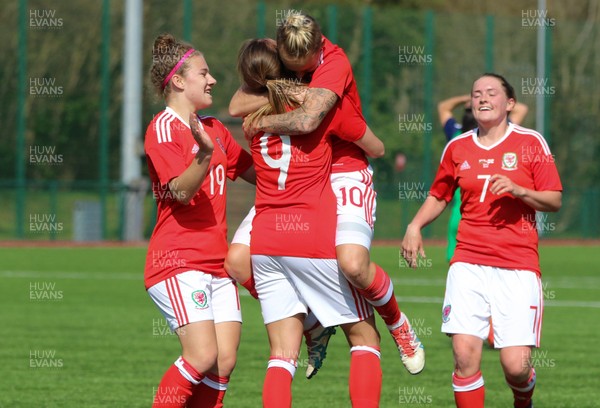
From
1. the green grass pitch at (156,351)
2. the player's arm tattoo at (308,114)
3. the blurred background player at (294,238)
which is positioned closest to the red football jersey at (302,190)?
→ the blurred background player at (294,238)

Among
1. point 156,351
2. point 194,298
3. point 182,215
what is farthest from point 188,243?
point 156,351

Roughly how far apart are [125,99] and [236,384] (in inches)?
856

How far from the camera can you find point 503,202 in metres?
6.63

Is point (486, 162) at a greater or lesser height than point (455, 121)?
lesser

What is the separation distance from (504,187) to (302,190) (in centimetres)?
112

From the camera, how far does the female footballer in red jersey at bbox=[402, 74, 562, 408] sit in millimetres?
6512

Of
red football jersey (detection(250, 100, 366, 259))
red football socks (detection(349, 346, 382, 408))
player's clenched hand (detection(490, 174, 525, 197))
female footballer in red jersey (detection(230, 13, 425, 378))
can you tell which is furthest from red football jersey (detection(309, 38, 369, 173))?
red football socks (detection(349, 346, 382, 408))

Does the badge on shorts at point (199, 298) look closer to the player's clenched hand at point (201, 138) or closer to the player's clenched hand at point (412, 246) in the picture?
the player's clenched hand at point (201, 138)

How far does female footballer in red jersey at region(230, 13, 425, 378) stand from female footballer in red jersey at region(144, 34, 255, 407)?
0.33 metres

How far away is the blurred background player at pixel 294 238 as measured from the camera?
5.82 metres

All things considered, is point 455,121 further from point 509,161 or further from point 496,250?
point 496,250

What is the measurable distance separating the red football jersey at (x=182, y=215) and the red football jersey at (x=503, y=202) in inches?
57.5

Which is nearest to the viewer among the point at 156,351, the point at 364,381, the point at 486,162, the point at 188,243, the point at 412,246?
the point at 364,381

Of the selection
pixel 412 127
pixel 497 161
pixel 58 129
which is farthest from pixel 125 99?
pixel 497 161
